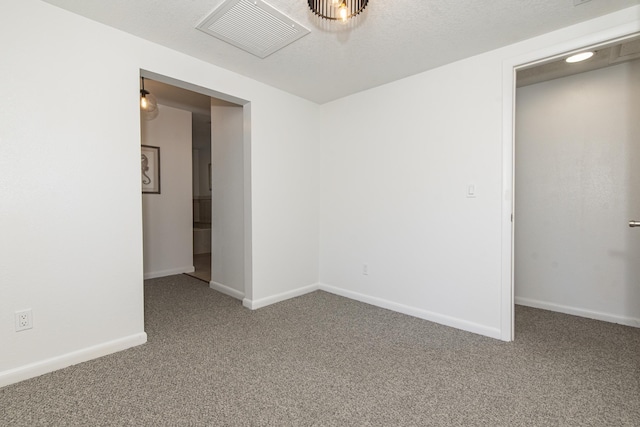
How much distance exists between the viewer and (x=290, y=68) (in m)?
2.76

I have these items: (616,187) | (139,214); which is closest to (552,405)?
(616,187)

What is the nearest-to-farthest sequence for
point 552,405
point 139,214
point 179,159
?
point 552,405 → point 139,214 → point 179,159

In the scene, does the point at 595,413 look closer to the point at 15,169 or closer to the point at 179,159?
the point at 15,169

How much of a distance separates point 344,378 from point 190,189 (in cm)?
380

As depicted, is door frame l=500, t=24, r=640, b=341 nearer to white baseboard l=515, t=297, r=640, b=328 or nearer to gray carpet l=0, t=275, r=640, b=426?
gray carpet l=0, t=275, r=640, b=426

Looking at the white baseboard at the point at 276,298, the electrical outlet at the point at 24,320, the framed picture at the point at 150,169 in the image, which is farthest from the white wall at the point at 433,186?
the electrical outlet at the point at 24,320

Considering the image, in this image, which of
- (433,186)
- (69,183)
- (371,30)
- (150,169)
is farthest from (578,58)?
(150,169)

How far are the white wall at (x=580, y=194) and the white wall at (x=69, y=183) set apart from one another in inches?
130

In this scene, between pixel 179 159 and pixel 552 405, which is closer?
pixel 552 405

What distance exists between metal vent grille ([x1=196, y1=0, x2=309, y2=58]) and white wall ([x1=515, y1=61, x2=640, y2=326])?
2.54 metres

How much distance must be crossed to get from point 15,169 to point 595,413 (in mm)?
3413

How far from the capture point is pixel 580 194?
293cm

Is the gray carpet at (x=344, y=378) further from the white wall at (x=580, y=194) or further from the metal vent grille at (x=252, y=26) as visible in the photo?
the metal vent grille at (x=252, y=26)

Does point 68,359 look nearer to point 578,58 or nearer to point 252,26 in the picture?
point 252,26
